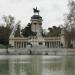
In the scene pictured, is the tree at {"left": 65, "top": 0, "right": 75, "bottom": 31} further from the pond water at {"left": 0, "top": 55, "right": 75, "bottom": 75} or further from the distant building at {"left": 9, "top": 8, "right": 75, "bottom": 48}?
the pond water at {"left": 0, "top": 55, "right": 75, "bottom": 75}

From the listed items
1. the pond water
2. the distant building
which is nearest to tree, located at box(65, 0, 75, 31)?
the distant building

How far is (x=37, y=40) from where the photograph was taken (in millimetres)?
87625

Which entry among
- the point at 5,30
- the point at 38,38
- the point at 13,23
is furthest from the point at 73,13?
the point at 13,23

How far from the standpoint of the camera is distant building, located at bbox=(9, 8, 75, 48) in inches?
3433

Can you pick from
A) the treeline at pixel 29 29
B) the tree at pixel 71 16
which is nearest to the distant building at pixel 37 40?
the treeline at pixel 29 29

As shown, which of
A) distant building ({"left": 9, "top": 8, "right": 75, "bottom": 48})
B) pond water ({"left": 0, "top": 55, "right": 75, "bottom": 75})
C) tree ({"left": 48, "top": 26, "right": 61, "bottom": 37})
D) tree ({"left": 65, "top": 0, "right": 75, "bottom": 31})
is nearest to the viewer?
pond water ({"left": 0, "top": 55, "right": 75, "bottom": 75})

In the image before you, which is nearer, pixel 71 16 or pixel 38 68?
pixel 38 68

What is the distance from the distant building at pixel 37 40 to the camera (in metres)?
87.2

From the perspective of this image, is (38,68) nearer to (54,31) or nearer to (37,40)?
(37,40)

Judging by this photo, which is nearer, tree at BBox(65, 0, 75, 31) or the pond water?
the pond water

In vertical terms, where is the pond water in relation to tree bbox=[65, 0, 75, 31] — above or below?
below

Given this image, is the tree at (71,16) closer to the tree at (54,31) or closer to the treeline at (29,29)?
the treeline at (29,29)

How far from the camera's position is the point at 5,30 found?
312ft

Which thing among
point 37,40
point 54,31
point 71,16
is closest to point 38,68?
point 71,16
